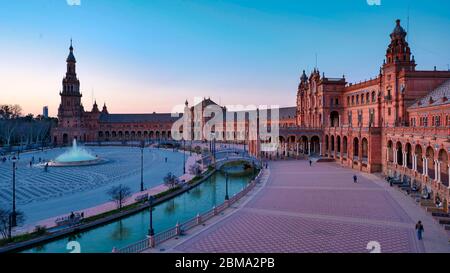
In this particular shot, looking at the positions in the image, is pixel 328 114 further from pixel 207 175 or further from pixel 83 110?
pixel 83 110

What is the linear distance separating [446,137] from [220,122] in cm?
8986

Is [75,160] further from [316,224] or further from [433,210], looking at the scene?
[433,210]

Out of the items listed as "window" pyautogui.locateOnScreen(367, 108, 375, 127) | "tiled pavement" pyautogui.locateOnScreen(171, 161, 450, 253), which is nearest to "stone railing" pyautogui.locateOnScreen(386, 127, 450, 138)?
"tiled pavement" pyautogui.locateOnScreen(171, 161, 450, 253)

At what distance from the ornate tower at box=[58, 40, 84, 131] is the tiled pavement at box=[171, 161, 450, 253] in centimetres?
10503

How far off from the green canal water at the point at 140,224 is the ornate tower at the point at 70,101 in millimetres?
94565

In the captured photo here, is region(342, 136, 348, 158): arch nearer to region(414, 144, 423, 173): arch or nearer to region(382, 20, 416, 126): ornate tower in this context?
region(382, 20, 416, 126): ornate tower

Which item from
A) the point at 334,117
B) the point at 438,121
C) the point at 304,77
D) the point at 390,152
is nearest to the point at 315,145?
the point at 334,117

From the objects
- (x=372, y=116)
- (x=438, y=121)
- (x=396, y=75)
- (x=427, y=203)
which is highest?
(x=396, y=75)

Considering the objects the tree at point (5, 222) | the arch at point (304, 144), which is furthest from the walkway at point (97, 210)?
the arch at point (304, 144)

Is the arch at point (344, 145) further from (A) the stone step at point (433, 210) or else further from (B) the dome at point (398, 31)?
(A) the stone step at point (433, 210)

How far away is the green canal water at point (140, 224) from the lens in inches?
904

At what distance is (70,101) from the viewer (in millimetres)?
123875

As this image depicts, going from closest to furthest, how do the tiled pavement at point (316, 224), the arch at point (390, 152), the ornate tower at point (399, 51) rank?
A: the tiled pavement at point (316, 224), the arch at point (390, 152), the ornate tower at point (399, 51)

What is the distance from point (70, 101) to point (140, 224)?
10955 centimetres
